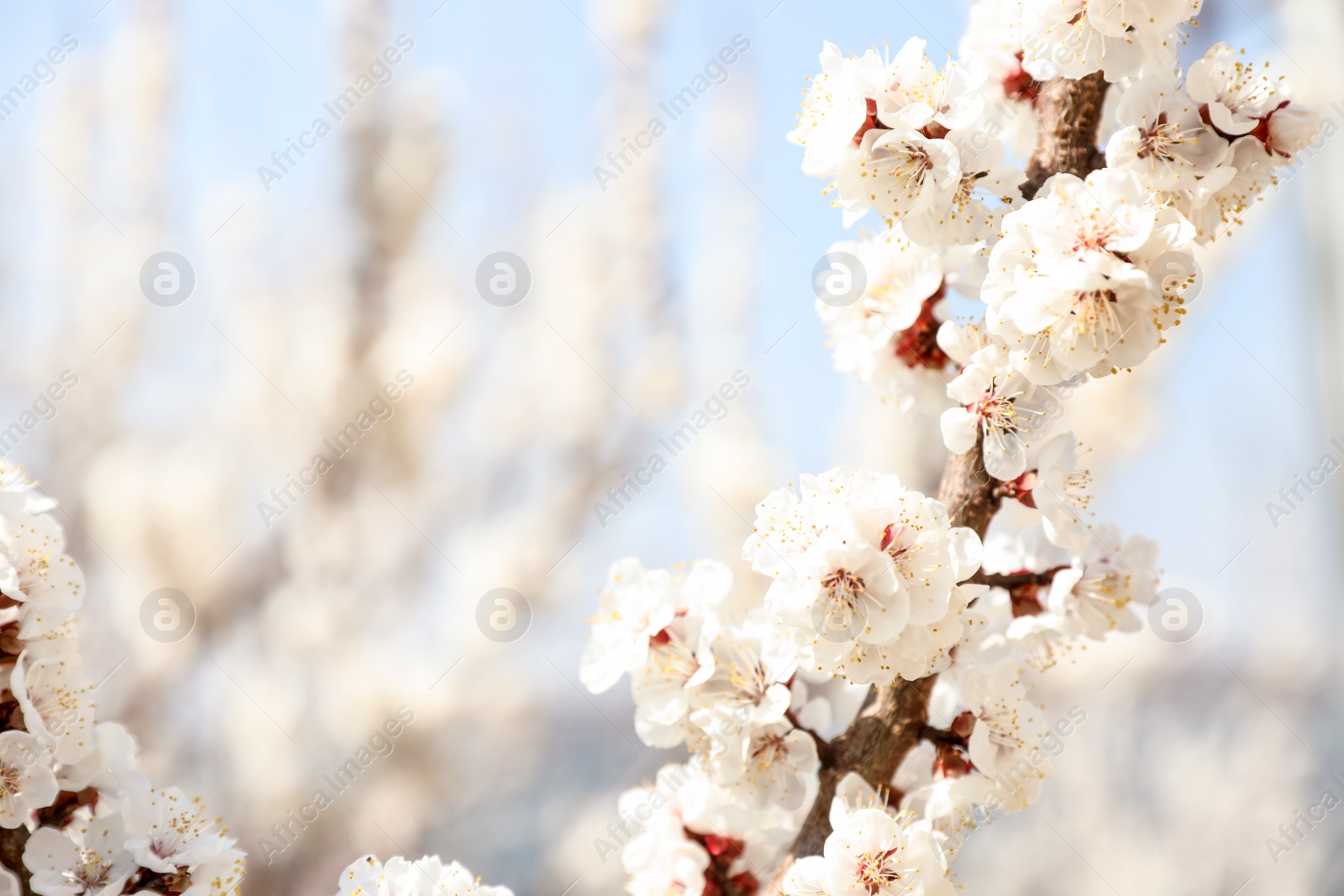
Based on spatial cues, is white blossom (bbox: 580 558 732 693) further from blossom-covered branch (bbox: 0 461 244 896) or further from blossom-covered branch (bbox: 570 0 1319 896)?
blossom-covered branch (bbox: 0 461 244 896)

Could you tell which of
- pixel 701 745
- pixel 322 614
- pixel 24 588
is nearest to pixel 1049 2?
pixel 701 745

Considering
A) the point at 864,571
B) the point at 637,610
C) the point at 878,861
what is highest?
the point at 637,610

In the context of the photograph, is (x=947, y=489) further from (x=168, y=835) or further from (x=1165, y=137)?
(x=168, y=835)

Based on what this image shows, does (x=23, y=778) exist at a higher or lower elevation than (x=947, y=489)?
higher

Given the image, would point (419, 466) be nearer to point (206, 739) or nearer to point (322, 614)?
point (322, 614)

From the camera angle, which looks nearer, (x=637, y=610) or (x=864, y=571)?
(x=864, y=571)

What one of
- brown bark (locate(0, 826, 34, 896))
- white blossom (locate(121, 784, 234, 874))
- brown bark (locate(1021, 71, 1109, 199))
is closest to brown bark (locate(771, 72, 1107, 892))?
brown bark (locate(1021, 71, 1109, 199))

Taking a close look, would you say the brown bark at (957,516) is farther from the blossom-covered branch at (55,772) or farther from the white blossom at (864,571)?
the blossom-covered branch at (55,772)

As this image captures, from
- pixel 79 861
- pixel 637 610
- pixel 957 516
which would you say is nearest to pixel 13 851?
pixel 79 861
